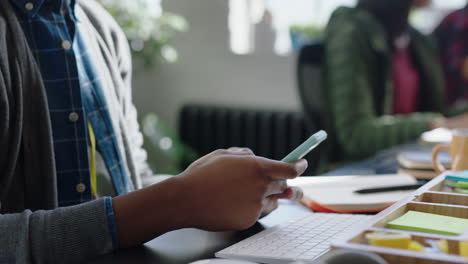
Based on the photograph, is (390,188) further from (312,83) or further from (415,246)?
(312,83)

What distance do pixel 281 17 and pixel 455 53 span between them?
106cm

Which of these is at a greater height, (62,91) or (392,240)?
(62,91)

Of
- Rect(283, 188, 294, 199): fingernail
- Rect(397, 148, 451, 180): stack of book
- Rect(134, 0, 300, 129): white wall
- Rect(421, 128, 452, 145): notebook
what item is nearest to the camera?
Rect(283, 188, 294, 199): fingernail

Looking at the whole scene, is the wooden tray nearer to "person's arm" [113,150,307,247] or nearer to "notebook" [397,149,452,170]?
"person's arm" [113,150,307,247]

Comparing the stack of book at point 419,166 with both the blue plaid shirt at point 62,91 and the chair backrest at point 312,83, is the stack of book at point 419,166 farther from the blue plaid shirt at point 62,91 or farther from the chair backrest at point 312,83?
the chair backrest at point 312,83

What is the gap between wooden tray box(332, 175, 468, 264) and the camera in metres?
0.50

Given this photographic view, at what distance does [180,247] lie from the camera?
757mm

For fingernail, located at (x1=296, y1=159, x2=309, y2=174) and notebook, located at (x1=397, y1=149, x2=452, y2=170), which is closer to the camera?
fingernail, located at (x1=296, y1=159, x2=309, y2=174)

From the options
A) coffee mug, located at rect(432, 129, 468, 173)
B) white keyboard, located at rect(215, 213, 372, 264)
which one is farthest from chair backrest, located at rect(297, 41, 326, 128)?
white keyboard, located at rect(215, 213, 372, 264)

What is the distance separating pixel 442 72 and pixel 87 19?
6.37 ft

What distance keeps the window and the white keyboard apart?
2.51 metres

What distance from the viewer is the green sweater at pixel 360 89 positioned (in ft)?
6.90

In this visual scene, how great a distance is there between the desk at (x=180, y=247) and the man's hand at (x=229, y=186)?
0.03m

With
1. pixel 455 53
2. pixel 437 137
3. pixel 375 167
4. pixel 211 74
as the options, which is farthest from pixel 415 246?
pixel 211 74
